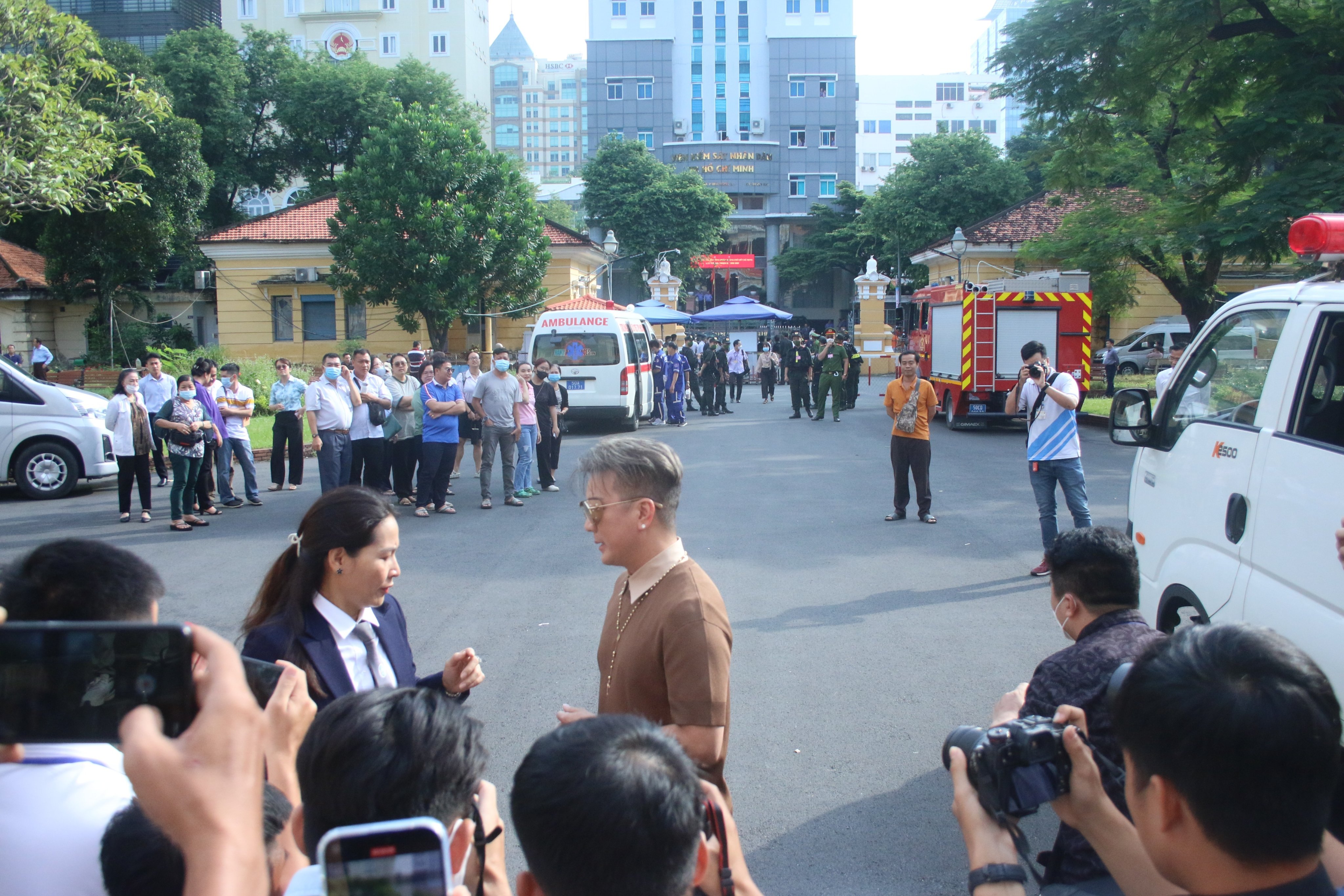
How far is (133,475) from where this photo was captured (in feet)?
36.5

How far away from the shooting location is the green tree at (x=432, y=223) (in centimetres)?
3147

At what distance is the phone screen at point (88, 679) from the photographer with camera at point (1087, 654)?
169cm

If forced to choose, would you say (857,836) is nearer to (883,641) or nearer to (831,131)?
(883,641)

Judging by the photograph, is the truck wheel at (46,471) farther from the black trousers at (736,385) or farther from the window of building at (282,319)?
the window of building at (282,319)

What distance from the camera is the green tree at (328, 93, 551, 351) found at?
31.5 metres

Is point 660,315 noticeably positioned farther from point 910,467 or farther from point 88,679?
point 88,679

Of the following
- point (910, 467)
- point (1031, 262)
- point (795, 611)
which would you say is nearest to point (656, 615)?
point (795, 611)

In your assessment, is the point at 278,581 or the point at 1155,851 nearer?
the point at 1155,851

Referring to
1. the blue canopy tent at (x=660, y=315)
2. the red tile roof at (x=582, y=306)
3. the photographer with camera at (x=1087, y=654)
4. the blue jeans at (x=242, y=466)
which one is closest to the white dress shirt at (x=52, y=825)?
the photographer with camera at (x=1087, y=654)

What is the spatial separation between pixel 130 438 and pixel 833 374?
563 inches

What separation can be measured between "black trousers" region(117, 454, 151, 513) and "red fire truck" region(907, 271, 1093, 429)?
14.5 metres

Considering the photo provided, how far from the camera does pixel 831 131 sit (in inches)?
3061

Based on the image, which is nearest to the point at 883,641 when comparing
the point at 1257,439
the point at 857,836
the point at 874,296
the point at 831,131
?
the point at 857,836

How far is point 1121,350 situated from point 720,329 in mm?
34090
